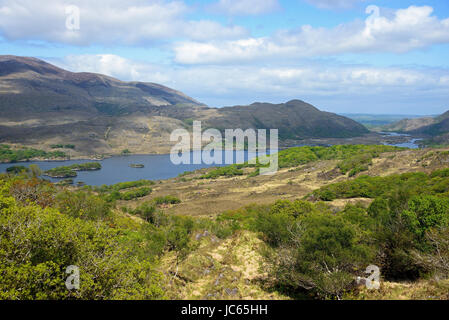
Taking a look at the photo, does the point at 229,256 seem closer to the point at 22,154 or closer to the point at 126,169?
the point at 126,169

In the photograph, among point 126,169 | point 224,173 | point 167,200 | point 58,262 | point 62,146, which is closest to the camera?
point 58,262

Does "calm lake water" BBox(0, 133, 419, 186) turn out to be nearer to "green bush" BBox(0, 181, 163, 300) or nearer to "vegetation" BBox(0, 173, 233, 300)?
"vegetation" BBox(0, 173, 233, 300)

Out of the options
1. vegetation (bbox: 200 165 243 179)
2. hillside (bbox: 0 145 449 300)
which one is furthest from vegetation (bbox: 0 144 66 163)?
hillside (bbox: 0 145 449 300)

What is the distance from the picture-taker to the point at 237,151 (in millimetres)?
153875

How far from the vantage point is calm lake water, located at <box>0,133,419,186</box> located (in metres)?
100

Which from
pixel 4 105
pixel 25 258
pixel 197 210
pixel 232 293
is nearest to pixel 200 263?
pixel 232 293

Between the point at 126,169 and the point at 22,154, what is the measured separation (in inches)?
1777

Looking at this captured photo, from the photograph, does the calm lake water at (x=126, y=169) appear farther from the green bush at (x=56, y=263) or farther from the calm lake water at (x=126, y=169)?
the green bush at (x=56, y=263)

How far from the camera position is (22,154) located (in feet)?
403

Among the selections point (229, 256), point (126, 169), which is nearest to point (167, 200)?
point (229, 256)

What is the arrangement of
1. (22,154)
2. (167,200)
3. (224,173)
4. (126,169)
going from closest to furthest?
(167,200)
(224,173)
(126,169)
(22,154)

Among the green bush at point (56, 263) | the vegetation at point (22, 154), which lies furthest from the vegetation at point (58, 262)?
the vegetation at point (22, 154)

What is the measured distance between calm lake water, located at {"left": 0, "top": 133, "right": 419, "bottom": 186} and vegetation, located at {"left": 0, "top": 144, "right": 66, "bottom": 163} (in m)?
3.31

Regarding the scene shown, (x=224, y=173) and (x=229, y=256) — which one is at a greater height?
(x=229, y=256)
